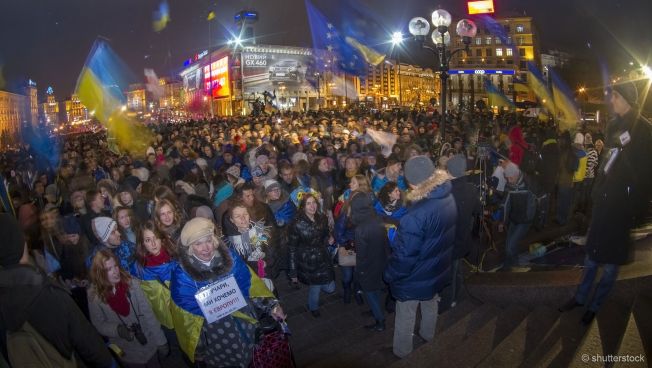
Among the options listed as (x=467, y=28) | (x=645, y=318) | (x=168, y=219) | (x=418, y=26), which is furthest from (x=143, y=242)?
(x=467, y=28)

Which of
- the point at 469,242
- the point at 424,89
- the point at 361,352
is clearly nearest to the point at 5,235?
the point at 361,352

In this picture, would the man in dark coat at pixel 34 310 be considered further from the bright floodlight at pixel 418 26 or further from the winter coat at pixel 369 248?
the bright floodlight at pixel 418 26

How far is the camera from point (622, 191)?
3.72 metres

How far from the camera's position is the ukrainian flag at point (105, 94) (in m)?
13.1

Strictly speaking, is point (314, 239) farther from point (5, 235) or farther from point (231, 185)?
point (5, 235)

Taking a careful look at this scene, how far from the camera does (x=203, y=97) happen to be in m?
90.9

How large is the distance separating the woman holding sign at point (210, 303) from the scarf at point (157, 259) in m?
1.04

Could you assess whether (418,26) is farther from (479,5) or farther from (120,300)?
(479,5)

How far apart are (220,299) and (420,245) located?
173 centimetres

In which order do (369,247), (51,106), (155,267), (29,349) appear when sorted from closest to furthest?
(29,349) → (155,267) → (369,247) → (51,106)

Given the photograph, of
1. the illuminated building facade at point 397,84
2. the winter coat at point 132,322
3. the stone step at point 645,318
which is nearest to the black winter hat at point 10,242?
the winter coat at point 132,322

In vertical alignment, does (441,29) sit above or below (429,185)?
above

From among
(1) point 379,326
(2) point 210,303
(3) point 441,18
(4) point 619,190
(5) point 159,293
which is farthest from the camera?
(3) point 441,18

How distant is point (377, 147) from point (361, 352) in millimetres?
8267
